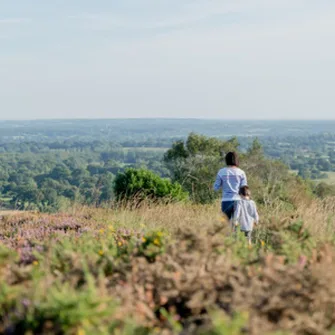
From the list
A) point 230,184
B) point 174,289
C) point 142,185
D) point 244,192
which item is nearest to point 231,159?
point 230,184

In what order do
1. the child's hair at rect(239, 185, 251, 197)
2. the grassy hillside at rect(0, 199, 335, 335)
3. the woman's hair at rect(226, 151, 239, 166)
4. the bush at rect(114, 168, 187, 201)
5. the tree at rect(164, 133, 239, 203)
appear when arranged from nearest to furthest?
the grassy hillside at rect(0, 199, 335, 335) < the child's hair at rect(239, 185, 251, 197) < the woman's hair at rect(226, 151, 239, 166) < the bush at rect(114, 168, 187, 201) < the tree at rect(164, 133, 239, 203)

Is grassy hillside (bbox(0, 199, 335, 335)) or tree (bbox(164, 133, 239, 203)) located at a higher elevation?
grassy hillside (bbox(0, 199, 335, 335))

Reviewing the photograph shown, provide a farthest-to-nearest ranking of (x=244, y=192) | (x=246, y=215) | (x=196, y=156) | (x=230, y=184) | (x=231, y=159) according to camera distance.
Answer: (x=196, y=156) < (x=231, y=159) < (x=230, y=184) < (x=244, y=192) < (x=246, y=215)

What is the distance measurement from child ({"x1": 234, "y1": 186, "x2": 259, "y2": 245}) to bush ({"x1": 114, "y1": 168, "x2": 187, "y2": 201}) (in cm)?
823

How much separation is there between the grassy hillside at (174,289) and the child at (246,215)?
2788 millimetres

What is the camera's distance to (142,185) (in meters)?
16.9

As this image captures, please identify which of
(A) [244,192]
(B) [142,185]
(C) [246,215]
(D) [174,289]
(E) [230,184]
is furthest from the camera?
(B) [142,185]

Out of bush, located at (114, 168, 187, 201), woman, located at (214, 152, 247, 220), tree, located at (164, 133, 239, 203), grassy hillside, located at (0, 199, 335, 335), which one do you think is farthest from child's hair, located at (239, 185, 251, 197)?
tree, located at (164, 133, 239, 203)

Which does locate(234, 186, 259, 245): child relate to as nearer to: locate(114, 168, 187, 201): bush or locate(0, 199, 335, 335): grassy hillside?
locate(0, 199, 335, 335): grassy hillside

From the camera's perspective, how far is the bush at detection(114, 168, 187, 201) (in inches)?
660

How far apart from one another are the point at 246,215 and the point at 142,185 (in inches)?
354

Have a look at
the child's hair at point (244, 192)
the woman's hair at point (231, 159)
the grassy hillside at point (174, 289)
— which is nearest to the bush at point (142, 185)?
the woman's hair at point (231, 159)

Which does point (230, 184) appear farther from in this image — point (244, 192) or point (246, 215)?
point (246, 215)

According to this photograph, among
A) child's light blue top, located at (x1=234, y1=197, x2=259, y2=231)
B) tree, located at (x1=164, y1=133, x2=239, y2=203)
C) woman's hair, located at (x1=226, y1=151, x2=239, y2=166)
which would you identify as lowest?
tree, located at (x1=164, y1=133, x2=239, y2=203)
